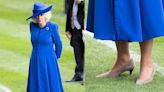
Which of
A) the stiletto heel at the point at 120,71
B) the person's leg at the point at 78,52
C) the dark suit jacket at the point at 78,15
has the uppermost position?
the dark suit jacket at the point at 78,15

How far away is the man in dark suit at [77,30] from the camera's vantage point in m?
2.45

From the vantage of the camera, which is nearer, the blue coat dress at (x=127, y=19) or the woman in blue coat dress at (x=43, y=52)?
the woman in blue coat dress at (x=43, y=52)

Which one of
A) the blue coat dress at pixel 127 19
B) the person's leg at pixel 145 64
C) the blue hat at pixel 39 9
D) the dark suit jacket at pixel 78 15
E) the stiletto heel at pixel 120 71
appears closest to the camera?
the blue hat at pixel 39 9

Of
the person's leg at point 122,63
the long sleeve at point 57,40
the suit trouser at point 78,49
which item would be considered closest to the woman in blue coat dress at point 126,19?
the person's leg at point 122,63

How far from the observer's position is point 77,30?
2479 mm

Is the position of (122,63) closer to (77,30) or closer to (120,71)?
(120,71)

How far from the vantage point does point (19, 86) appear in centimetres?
247

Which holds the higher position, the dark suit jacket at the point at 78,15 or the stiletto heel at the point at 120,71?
the dark suit jacket at the point at 78,15

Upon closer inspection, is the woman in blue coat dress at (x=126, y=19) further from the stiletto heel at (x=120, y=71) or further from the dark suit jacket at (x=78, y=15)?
the dark suit jacket at (x=78, y=15)

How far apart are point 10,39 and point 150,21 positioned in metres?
1.00

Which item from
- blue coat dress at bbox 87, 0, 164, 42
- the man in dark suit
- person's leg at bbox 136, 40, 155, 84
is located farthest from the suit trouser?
person's leg at bbox 136, 40, 155, 84

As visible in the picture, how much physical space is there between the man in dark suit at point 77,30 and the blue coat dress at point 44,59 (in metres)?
0.21

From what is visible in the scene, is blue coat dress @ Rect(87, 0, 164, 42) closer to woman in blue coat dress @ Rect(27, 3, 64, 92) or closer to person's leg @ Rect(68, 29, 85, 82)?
person's leg @ Rect(68, 29, 85, 82)

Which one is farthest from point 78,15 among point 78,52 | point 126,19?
point 126,19
